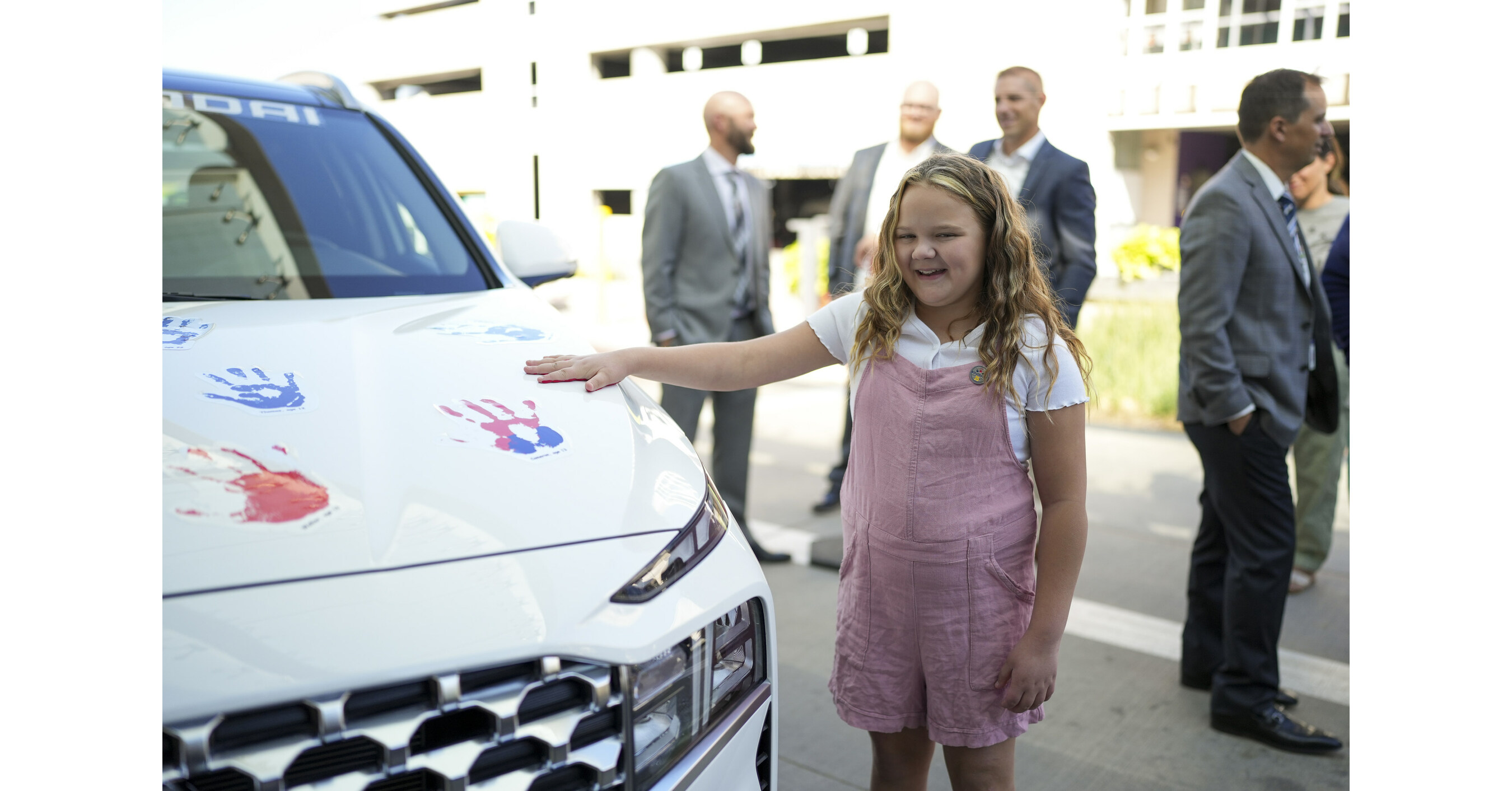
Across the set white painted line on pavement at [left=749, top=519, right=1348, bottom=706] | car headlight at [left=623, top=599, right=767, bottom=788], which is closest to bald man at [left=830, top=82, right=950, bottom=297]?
white painted line on pavement at [left=749, top=519, right=1348, bottom=706]

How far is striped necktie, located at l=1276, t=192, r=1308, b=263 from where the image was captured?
111 inches

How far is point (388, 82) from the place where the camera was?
139ft

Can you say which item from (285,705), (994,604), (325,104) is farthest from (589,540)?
(325,104)

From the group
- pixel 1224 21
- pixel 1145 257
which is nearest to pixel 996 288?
pixel 1145 257

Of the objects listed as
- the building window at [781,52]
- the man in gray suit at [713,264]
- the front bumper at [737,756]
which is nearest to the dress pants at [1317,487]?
the man in gray suit at [713,264]

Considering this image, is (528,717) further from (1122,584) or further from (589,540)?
(1122,584)

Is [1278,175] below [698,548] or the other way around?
the other way around

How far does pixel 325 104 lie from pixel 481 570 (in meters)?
2.09

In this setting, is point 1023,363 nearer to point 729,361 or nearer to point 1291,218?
point 729,361

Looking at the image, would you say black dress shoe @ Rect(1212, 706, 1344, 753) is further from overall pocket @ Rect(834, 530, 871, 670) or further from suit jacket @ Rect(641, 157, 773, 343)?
suit jacket @ Rect(641, 157, 773, 343)

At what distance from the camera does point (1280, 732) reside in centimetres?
278

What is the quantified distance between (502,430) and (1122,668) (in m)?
2.49

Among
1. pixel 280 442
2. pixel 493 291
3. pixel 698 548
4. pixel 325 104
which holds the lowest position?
pixel 698 548

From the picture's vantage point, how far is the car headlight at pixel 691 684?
140 centimetres
